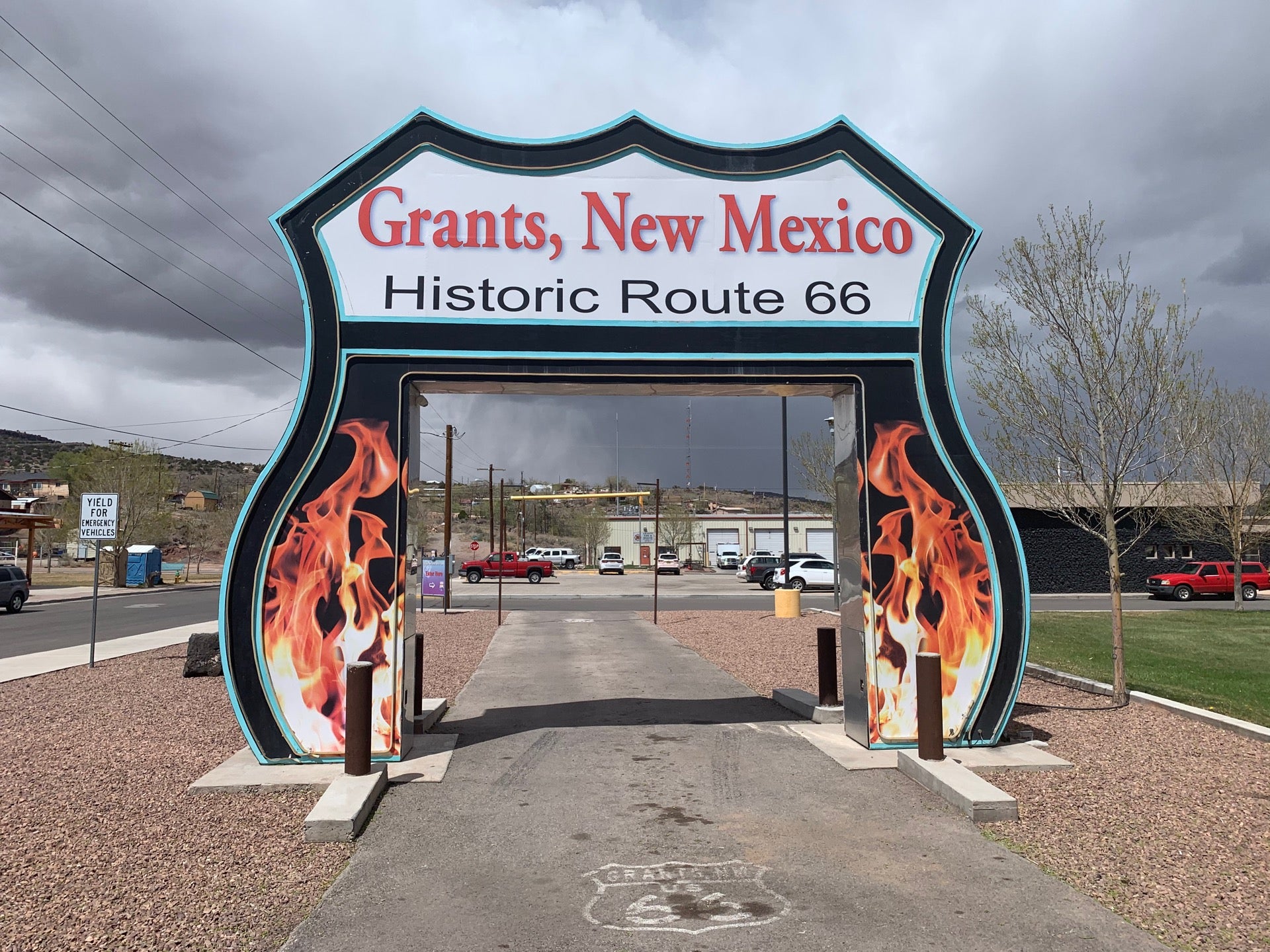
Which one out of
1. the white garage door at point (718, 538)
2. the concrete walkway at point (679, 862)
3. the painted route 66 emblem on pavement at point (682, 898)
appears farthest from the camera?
the white garage door at point (718, 538)

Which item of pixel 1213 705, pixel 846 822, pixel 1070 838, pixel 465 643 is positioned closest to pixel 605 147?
pixel 846 822

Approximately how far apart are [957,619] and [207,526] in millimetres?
79908

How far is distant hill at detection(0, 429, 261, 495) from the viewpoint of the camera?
13525 centimetres

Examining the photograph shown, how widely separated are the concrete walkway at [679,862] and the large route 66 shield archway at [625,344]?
1.35 m

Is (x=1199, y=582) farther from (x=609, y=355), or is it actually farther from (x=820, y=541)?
(x=820, y=541)

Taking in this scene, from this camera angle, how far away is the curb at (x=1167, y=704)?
8797 millimetres

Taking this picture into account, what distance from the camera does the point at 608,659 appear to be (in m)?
15.4

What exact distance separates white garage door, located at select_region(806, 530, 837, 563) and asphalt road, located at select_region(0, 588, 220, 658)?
1683 inches

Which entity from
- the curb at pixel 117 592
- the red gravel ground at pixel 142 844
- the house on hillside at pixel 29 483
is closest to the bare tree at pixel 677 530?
the curb at pixel 117 592

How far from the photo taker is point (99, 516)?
14.8 metres

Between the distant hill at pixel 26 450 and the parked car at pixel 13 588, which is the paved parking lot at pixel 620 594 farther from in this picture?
the distant hill at pixel 26 450

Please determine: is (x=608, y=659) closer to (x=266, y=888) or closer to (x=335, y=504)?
(x=335, y=504)

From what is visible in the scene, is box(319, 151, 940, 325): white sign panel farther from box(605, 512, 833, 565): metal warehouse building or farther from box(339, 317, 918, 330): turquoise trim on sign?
box(605, 512, 833, 565): metal warehouse building

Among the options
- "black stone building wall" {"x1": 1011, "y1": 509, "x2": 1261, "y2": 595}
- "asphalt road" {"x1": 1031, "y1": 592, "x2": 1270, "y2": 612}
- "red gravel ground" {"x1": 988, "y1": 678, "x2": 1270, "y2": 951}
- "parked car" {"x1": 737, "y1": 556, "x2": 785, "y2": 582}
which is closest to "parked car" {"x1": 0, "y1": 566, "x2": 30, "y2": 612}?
"parked car" {"x1": 737, "y1": 556, "x2": 785, "y2": 582}
